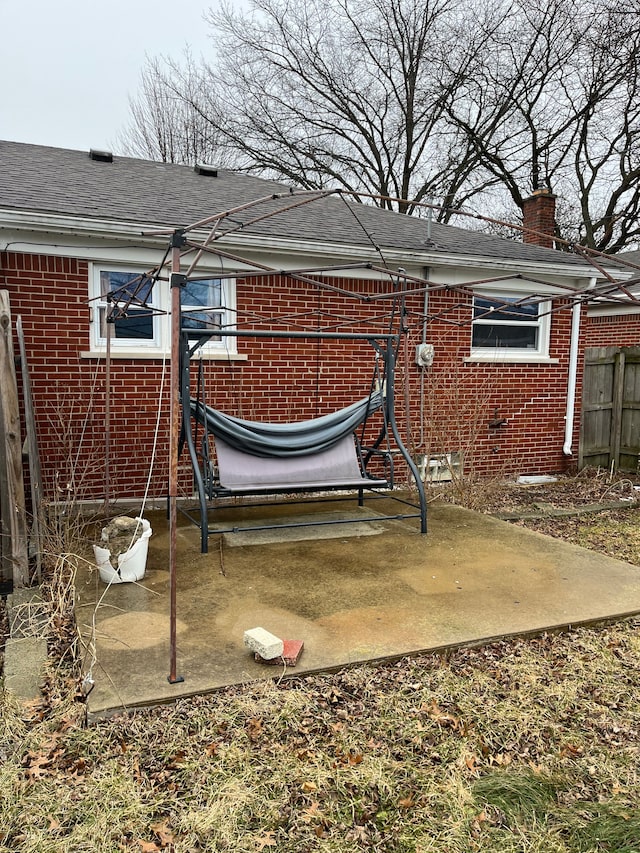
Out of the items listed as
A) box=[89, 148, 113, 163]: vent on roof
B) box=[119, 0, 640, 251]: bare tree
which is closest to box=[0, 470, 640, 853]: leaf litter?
box=[89, 148, 113, 163]: vent on roof

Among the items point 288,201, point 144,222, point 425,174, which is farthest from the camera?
point 425,174

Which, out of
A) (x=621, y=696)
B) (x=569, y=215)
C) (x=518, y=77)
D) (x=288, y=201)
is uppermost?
(x=518, y=77)

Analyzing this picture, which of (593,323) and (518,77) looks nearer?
(593,323)

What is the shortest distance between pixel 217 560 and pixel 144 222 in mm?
3264

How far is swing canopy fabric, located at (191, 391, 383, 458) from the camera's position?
196 inches

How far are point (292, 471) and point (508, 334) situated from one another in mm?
4480

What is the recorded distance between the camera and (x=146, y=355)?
20.1 ft

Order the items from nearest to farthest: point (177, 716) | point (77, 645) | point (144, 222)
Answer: point (177, 716) → point (77, 645) → point (144, 222)

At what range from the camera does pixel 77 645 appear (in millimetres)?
3271

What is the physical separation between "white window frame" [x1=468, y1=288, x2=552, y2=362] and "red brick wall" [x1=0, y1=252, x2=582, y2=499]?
0.11 meters

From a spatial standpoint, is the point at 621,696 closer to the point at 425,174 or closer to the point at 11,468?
the point at 11,468

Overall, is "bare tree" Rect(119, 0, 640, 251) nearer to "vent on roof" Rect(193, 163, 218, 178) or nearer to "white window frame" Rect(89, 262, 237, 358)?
"vent on roof" Rect(193, 163, 218, 178)

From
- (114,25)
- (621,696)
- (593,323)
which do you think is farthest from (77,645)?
(114,25)

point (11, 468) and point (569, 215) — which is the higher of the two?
point (569, 215)
